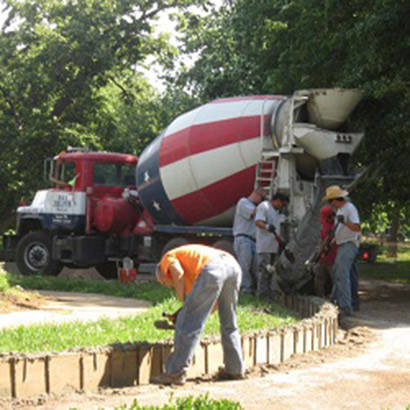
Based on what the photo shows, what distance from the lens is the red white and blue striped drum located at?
40.3 feet

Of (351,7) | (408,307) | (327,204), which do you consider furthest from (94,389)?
(351,7)

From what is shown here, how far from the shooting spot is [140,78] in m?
28.7

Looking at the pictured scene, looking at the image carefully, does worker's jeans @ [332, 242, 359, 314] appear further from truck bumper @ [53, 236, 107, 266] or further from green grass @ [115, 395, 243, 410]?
truck bumper @ [53, 236, 107, 266]

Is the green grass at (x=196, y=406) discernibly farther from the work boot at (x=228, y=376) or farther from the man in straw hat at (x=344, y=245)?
the man in straw hat at (x=344, y=245)

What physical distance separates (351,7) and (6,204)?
15042 mm

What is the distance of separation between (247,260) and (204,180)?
2.47m

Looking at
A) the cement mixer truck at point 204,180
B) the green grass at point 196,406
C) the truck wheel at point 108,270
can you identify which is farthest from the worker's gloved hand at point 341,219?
the truck wheel at point 108,270

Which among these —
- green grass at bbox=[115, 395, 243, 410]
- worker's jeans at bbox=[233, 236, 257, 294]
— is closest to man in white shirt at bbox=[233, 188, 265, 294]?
worker's jeans at bbox=[233, 236, 257, 294]

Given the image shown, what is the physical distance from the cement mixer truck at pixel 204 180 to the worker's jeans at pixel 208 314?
4669 millimetres

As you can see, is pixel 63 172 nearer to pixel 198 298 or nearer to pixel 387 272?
pixel 387 272

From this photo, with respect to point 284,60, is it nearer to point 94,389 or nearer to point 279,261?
point 279,261

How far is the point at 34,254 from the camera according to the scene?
55.3ft

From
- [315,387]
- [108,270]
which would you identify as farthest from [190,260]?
[108,270]

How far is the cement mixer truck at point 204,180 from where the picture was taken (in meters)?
11.5
